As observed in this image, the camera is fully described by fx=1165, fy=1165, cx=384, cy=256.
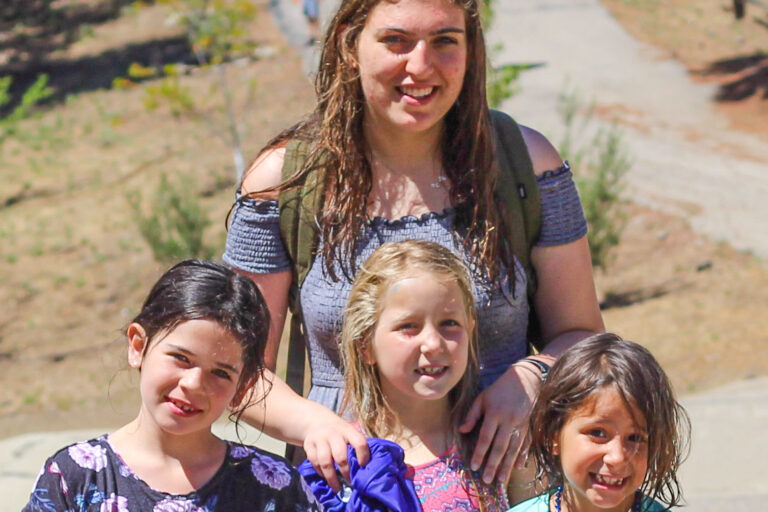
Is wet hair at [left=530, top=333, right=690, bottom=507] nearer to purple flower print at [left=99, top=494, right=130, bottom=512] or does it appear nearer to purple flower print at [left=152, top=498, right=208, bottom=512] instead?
purple flower print at [left=152, top=498, right=208, bottom=512]

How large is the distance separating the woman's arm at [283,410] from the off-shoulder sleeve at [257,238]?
2 centimetres

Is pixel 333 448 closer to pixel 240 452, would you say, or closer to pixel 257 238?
pixel 240 452

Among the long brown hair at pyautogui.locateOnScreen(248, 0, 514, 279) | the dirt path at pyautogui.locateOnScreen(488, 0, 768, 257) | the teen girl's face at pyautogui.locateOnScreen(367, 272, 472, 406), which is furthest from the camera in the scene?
the dirt path at pyautogui.locateOnScreen(488, 0, 768, 257)

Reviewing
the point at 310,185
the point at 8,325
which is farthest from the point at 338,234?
the point at 8,325

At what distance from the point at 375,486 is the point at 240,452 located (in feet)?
0.92

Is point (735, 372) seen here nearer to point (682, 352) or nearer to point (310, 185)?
point (682, 352)

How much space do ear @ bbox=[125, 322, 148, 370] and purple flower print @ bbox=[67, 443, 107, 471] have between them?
6.9 inches

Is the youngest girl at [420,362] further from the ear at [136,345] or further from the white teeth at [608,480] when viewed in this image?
the ear at [136,345]

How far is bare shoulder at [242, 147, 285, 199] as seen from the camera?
2646 mm

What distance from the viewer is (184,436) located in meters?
2.25

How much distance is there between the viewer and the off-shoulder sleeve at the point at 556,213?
104 inches

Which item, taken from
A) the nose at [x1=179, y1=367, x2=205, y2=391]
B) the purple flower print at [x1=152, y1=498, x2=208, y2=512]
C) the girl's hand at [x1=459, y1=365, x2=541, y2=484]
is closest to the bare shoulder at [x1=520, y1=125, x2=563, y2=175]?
the girl's hand at [x1=459, y1=365, x2=541, y2=484]

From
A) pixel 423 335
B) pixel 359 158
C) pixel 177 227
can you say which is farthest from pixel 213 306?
pixel 177 227

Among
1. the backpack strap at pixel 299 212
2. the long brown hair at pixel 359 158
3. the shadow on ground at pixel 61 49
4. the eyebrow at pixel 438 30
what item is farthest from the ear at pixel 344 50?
the shadow on ground at pixel 61 49
